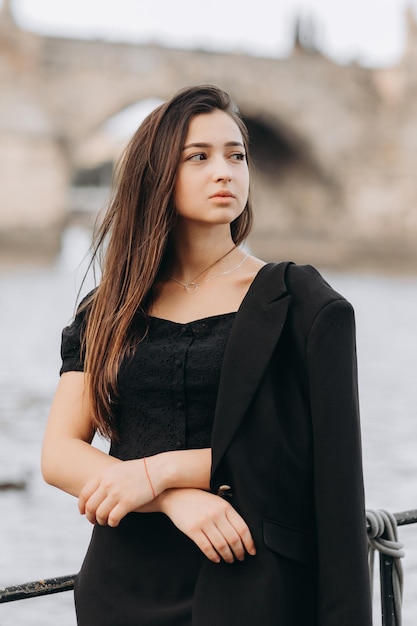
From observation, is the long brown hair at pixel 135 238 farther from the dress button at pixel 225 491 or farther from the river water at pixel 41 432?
the river water at pixel 41 432

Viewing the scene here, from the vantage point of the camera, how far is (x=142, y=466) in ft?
4.48

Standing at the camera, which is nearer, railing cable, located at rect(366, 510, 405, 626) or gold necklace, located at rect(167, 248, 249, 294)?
gold necklace, located at rect(167, 248, 249, 294)

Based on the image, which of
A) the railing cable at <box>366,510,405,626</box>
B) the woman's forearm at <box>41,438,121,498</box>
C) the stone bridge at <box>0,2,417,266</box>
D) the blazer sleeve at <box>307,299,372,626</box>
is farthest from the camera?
the stone bridge at <box>0,2,417,266</box>

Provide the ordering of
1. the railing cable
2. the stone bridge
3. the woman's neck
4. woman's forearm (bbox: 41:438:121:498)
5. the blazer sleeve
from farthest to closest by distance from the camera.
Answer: the stone bridge < the railing cable < the woman's neck < woman's forearm (bbox: 41:438:121:498) < the blazer sleeve

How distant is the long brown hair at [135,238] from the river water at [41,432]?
45 centimetres

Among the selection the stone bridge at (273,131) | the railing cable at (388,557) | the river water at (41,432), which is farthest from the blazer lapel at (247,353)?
the stone bridge at (273,131)

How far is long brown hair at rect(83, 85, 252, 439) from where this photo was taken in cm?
146

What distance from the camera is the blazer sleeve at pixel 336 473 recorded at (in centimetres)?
129

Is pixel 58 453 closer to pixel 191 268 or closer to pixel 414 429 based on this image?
pixel 191 268

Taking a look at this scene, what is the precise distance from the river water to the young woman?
1.62 ft

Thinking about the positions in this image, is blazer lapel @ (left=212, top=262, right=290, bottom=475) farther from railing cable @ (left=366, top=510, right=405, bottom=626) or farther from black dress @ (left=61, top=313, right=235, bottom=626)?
railing cable @ (left=366, top=510, right=405, bottom=626)

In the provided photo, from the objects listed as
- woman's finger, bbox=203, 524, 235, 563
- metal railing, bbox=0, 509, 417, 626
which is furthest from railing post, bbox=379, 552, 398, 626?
woman's finger, bbox=203, 524, 235, 563

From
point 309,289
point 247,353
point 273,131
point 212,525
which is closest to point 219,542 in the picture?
point 212,525

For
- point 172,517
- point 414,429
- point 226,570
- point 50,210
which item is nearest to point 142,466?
point 172,517
